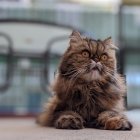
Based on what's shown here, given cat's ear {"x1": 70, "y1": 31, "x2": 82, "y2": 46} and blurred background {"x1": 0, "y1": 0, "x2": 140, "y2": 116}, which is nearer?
cat's ear {"x1": 70, "y1": 31, "x2": 82, "y2": 46}

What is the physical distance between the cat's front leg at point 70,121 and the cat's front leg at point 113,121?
0.06 m

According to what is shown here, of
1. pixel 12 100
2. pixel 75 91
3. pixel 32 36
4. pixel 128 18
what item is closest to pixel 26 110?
pixel 12 100

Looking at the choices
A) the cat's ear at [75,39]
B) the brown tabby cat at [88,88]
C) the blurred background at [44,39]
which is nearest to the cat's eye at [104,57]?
the brown tabby cat at [88,88]

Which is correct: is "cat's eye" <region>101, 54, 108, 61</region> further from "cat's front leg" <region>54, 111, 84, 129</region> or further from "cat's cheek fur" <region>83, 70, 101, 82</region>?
"cat's front leg" <region>54, 111, 84, 129</region>

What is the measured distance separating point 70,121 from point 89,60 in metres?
0.19

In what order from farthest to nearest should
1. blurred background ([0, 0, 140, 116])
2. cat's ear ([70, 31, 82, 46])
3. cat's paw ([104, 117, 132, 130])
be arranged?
blurred background ([0, 0, 140, 116]) → cat's ear ([70, 31, 82, 46]) → cat's paw ([104, 117, 132, 130])

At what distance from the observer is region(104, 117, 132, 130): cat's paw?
45.5 inches

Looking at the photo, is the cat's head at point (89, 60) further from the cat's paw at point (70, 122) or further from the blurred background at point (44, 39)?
the blurred background at point (44, 39)

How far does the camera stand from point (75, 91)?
128cm

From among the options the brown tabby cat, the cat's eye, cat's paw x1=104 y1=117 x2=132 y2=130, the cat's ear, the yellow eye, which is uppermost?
the cat's ear

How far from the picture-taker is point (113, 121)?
3.85ft

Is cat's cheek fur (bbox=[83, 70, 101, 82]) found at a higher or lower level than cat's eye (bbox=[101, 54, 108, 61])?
lower

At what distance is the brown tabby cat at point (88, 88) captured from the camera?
1206mm

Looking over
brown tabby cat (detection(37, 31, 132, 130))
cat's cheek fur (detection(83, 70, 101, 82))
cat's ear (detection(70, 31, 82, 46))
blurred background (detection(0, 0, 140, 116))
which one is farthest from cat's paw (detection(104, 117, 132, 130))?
blurred background (detection(0, 0, 140, 116))
